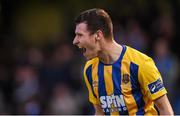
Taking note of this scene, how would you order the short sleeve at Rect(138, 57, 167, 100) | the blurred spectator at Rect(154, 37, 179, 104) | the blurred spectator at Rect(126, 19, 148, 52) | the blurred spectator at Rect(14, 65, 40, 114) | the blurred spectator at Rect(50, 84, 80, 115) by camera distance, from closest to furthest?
1. the short sleeve at Rect(138, 57, 167, 100)
2. the blurred spectator at Rect(154, 37, 179, 104)
3. the blurred spectator at Rect(126, 19, 148, 52)
4. the blurred spectator at Rect(50, 84, 80, 115)
5. the blurred spectator at Rect(14, 65, 40, 114)

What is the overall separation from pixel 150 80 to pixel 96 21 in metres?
0.63

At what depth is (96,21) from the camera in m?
5.47

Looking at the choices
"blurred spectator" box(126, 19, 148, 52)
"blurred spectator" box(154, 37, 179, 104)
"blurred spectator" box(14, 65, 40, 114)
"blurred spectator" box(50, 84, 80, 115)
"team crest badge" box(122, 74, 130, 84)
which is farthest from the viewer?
"blurred spectator" box(14, 65, 40, 114)

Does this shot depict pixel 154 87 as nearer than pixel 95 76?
Yes

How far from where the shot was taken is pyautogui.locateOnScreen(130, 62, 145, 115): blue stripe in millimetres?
5469

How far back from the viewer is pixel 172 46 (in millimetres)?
9570

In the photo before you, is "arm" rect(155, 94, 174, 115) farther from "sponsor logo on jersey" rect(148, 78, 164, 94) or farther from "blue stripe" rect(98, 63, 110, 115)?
"blue stripe" rect(98, 63, 110, 115)

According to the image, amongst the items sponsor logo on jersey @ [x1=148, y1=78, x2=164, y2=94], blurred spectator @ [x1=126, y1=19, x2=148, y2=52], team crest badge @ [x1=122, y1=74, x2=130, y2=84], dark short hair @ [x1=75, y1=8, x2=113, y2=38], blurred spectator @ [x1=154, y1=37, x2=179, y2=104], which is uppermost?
dark short hair @ [x1=75, y1=8, x2=113, y2=38]

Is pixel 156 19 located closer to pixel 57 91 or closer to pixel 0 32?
pixel 57 91

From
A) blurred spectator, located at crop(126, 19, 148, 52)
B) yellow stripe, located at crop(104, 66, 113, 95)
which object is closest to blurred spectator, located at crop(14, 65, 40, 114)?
blurred spectator, located at crop(126, 19, 148, 52)

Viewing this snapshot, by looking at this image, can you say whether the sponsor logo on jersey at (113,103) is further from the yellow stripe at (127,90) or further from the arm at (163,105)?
the arm at (163,105)

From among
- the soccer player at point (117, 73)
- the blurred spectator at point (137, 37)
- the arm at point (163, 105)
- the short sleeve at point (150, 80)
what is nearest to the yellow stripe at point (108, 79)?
the soccer player at point (117, 73)

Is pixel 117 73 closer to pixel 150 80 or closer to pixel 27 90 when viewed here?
pixel 150 80

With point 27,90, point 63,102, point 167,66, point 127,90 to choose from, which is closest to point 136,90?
point 127,90
